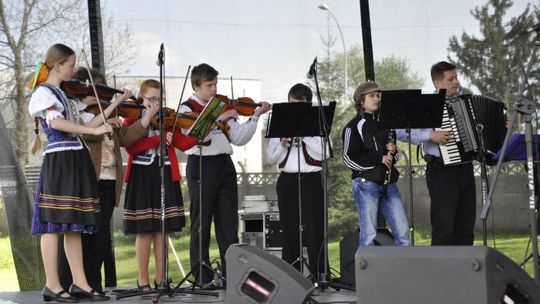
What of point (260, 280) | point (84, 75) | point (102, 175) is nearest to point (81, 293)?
point (102, 175)

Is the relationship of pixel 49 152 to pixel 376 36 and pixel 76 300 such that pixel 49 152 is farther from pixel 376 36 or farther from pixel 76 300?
pixel 376 36

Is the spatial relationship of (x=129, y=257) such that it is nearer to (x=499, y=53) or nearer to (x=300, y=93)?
(x=300, y=93)

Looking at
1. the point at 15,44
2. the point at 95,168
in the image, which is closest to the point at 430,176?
the point at 95,168

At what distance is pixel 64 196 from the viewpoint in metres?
5.40

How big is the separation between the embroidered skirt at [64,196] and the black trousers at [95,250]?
0.65m

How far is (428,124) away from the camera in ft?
19.0

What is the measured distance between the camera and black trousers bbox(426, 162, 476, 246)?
624 cm

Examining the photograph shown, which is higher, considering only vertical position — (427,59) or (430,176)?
(427,59)

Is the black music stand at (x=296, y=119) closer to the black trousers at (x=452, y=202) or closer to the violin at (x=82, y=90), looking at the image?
the black trousers at (x=452, y=202)

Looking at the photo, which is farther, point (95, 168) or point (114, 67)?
point (114, 67)

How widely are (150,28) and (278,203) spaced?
200 centimetres

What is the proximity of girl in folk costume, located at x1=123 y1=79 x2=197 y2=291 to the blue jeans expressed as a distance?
126cm

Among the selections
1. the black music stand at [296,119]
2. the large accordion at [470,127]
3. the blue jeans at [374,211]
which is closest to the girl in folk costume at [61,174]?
the black music stand at [296,119]

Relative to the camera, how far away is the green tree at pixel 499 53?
7.45 m
